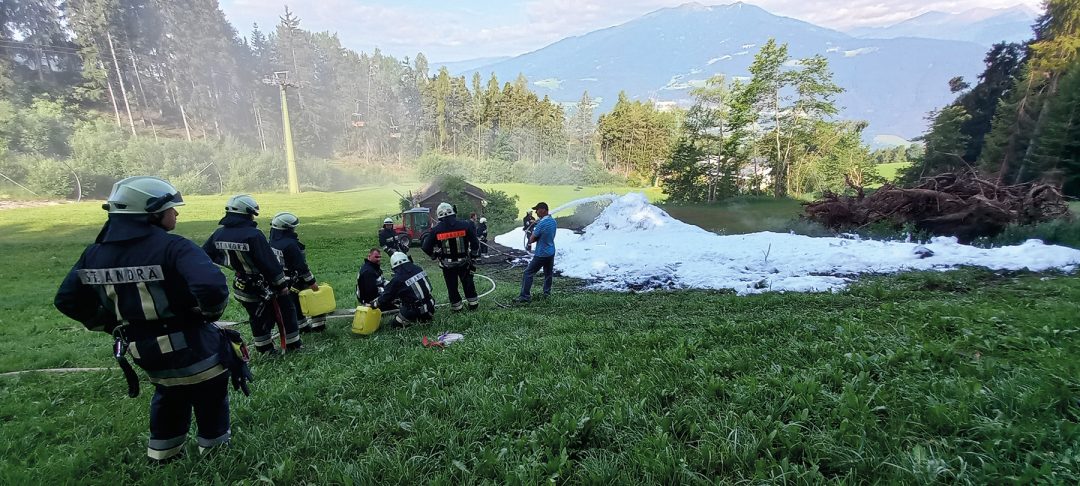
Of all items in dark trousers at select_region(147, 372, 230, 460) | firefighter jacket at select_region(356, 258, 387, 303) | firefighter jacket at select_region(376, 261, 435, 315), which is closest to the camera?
dark trousers at select_region(147, 372, 230, 460)

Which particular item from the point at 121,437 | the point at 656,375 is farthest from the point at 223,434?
the point at 656,375

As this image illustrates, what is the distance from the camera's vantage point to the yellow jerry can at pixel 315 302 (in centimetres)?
754

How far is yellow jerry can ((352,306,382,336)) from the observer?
285 inches

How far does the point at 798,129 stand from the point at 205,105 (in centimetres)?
7221

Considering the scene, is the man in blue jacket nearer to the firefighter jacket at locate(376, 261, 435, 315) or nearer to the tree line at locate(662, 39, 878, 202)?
the firefighter jacket at locate(376, 261, 435, 315)

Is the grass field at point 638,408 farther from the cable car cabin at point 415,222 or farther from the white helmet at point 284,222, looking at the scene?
the cable car cabin at point 415,222

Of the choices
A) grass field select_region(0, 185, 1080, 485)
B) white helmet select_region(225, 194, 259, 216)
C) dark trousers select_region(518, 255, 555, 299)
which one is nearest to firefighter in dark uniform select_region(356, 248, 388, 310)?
grass field select_region(0, 185, 1080, 485)

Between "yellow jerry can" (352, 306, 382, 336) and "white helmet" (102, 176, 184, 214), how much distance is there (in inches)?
174

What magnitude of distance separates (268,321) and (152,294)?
396 centimetres

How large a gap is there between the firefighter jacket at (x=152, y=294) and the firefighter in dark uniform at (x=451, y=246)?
547 cm

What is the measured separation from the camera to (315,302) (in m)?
7.58

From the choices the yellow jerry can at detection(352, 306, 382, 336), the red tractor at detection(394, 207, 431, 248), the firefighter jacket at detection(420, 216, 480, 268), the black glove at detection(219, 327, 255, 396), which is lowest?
the red tractor at detection(394, 207, 431, 248)

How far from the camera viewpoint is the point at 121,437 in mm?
3588

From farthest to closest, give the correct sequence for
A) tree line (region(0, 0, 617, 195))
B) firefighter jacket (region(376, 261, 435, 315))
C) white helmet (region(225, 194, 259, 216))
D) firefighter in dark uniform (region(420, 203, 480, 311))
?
tree line (region(0, 0, 617, 195)) < firefighter in dark uniform (region(420, 203, 480, 311)) < firefighter jacket (region(376, 261, 435, 315)) < white helmet (region(225, 194, 259, 216))
